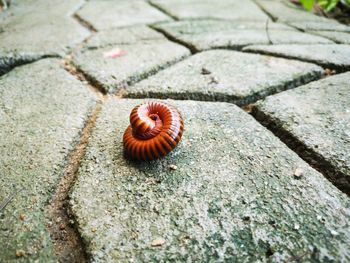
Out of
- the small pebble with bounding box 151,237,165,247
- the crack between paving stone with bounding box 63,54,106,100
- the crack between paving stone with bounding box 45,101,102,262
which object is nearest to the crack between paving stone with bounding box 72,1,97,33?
the crack between paving stone with bounding box 63,54,106,100

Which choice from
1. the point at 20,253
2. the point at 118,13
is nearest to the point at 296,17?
the point at 118,13

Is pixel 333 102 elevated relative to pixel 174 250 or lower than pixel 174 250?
elevated

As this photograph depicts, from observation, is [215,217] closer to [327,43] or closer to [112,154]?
[112,154]

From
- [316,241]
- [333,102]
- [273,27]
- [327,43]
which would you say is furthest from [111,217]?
[273,27]

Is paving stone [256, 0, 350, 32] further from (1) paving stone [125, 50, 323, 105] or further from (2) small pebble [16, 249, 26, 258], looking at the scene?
(2) small pebble [16, 249, 26, 258]

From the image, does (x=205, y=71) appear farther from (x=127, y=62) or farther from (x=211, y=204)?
(x=211, y=204)

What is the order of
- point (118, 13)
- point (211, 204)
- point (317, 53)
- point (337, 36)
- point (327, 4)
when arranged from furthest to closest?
point (327, 4) < point (118, 13) < point (337, 36) < point (317, 53) < point (211, 204)
